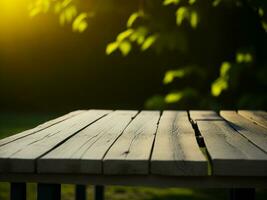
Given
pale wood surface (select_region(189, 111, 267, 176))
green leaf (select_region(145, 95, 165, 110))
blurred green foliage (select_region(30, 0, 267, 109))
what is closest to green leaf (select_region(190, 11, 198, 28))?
blurred green foliage (select_region(30, 0, 267, 109))

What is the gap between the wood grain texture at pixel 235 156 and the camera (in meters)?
1.35

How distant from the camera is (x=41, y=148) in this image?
1.55 meters

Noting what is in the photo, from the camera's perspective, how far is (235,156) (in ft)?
4.60

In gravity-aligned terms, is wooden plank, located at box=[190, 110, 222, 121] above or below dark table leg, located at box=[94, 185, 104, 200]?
above

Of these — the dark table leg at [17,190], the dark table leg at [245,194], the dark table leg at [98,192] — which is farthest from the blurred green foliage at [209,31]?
the dark table leg at [17,190]

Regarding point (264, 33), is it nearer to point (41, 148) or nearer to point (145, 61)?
point (41, 148)

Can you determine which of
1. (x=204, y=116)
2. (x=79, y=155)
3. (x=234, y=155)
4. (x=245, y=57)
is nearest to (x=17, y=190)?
(x=79, y=155)

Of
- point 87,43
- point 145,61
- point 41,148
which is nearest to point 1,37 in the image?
point 87,43

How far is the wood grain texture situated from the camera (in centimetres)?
135

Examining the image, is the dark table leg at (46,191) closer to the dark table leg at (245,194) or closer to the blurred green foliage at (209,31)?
the dark table leg at (245,194)

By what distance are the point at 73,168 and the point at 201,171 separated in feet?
1.12

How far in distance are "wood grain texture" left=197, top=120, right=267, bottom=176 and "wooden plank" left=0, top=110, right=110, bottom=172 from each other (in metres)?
0.49

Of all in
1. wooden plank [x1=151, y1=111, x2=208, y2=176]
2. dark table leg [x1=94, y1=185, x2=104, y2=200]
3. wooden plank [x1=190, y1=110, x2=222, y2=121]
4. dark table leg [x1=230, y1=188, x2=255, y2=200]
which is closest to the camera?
wooden plank [x1=151, y1=111, x2=208, y2=176]

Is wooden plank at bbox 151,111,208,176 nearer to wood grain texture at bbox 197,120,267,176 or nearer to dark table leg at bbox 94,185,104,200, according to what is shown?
wood grain texture at bbox 197,120,267,176
